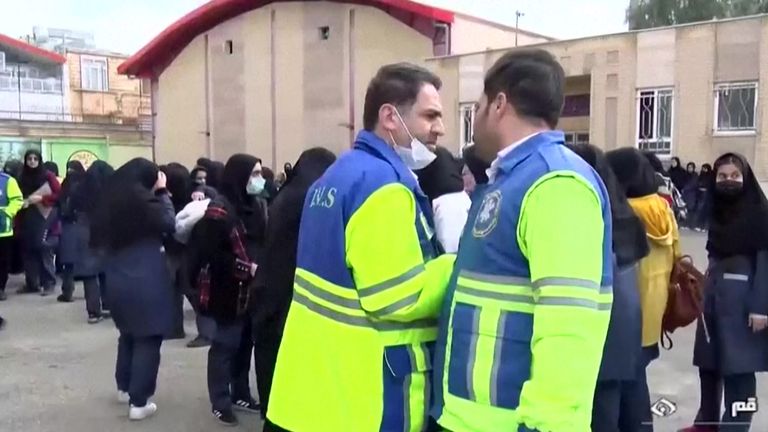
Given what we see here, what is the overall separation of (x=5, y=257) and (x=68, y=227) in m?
1.02

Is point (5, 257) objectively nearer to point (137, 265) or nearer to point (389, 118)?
point (137, 265)

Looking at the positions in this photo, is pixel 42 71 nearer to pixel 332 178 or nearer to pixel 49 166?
pixel 49 166

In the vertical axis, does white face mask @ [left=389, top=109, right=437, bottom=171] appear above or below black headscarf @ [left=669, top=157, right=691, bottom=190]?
above

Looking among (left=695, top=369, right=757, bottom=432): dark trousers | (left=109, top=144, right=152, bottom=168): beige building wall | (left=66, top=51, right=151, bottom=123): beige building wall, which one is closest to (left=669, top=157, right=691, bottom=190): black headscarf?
(left=695, top=369, right=757, bottom=432): dark trousers

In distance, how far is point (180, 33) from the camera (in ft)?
96.4

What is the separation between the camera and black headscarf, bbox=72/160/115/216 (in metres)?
8.78

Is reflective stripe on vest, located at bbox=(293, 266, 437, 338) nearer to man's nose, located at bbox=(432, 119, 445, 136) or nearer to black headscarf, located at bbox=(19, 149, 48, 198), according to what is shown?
man's nose, located at bbox=(432, 119, 445, 136)

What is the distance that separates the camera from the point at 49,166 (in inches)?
431

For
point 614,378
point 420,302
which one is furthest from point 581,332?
point 614,378

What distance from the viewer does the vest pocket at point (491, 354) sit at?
190 cm

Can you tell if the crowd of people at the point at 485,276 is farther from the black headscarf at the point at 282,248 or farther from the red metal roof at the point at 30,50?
the red metal roof at the point at 30,50

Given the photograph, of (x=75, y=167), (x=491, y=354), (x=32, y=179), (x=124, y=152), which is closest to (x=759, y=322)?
(x=491, y=354)

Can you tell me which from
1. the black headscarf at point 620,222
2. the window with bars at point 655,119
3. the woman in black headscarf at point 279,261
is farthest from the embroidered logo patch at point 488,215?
the window with bars at point 655,119

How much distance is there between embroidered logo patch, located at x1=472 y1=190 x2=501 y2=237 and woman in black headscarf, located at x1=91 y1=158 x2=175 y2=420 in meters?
3.73
